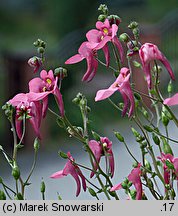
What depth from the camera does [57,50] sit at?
15.1ft

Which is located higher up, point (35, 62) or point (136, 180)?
point (35, 62)

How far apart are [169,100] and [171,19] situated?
5.45m

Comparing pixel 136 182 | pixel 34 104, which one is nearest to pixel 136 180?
pixel 136 182

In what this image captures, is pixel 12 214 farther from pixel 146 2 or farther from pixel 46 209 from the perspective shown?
pixel 146 2

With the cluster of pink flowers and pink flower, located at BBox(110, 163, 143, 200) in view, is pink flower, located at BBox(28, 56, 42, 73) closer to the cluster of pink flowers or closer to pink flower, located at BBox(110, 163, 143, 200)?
the cluster of pink flowers

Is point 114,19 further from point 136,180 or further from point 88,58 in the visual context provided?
point 136,180

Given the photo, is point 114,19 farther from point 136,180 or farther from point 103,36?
point 136,180

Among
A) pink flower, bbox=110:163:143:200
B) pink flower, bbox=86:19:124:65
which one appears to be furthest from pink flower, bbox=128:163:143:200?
pink flower, bbox=86:19:124:65

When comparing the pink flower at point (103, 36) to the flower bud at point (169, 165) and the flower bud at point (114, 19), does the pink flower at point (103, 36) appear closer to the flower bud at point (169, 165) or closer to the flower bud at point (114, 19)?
the flower bud at point (114, 19)

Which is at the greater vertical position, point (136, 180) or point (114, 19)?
point (114, 19)

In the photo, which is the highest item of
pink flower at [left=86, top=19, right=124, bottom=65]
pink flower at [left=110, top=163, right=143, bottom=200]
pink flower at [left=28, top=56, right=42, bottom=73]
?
pink flower at [left=86, top=19, right=124, bottom=65]

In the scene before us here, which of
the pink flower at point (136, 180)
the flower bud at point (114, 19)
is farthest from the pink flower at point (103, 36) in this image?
the pink flower at point (136, 180)

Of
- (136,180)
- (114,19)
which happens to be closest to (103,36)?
(114,19)

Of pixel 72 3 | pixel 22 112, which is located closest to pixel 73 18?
pixel 72 3
